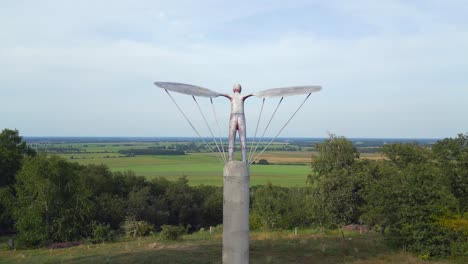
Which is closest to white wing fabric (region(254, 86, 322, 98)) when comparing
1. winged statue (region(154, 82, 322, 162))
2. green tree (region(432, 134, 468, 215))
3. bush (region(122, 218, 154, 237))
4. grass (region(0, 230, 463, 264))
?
winged statue (region(154, 82, 322, 162))

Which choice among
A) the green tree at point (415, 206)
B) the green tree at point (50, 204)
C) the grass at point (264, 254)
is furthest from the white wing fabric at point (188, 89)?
the green tree at point (50, 204)

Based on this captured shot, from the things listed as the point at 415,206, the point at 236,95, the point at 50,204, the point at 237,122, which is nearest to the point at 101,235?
the point at 50,204

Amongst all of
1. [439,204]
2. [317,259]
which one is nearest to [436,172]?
[439,204]

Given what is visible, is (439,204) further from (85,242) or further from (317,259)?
(85,242)

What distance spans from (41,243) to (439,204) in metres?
25.9

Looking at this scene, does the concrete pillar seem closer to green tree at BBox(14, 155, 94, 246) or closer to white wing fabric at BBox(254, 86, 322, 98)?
white wing fabric at BBox(254, 86, 322, 98)

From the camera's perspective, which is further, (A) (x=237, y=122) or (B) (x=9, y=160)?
(B) (x=9, y=160)

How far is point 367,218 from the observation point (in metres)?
23.8

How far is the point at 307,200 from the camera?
3344cm

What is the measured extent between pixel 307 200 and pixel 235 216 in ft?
76.1

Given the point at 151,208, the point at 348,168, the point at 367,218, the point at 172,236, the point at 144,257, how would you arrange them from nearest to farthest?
the point at 144,257, the point at 367,218, the point at 172,236, the point at 348,168, the point at 151,208

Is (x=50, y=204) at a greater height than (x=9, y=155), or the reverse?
(x=9, y=155)

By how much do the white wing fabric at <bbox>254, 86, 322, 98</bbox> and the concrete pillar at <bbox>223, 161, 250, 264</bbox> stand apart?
207 cm

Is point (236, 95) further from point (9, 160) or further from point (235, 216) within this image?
point (9, 160)
